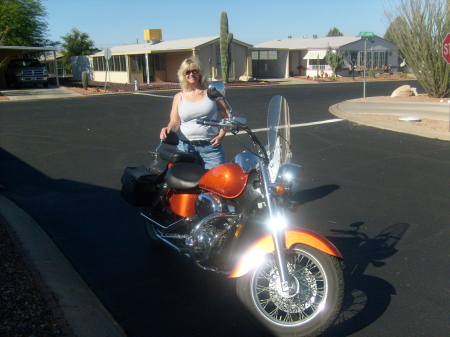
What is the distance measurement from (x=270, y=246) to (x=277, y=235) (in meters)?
0.13

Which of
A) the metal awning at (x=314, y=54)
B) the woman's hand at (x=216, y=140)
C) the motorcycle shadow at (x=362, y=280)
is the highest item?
the metal awning at (x=314, y=54)

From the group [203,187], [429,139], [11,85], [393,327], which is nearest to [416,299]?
[393,327]

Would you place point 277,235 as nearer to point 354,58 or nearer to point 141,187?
point 141,187

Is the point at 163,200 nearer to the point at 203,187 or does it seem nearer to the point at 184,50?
the point at 203,187

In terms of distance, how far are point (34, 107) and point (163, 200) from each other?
59.7 ft

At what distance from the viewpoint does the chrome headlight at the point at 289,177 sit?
333 cm

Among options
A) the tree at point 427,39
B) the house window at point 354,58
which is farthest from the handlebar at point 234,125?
the house window at point 354,58

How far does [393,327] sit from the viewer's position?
3.36 m

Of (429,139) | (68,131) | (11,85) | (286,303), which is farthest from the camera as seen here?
(11,85)

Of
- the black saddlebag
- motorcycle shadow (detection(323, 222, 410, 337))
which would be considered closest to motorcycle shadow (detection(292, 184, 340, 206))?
motorcycle shadow (detection(323, 222, 410, 337))

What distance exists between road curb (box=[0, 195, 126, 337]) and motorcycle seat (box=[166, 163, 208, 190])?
1.15m

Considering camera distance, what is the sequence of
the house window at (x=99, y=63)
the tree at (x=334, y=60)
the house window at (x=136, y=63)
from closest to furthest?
the house window at (x=136, y=63), the tree at (x=334, y=60), the house window at (x=99, y=63)

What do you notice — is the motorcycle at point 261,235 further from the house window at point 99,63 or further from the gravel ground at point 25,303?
the house window at point 99,63

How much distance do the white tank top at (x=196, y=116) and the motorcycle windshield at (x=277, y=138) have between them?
4.37 ft
